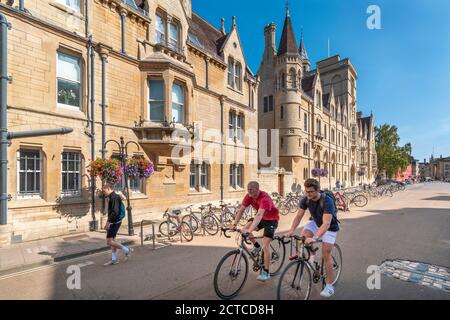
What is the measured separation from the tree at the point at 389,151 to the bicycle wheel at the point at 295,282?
61.5 metres

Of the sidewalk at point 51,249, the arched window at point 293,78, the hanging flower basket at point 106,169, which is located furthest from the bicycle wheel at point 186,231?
the arched window at point 293,78

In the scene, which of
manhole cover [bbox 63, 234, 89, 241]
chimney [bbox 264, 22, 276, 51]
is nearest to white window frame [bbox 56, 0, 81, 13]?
manhole cover [bbox 63, 234, 89, 241]

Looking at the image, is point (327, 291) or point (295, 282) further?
point (327, 291)

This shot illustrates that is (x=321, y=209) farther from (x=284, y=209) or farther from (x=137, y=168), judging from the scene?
(x=284, y=209)

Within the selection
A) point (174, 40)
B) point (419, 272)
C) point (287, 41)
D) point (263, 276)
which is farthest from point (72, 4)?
point (287, 41)

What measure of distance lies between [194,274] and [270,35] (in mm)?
31039

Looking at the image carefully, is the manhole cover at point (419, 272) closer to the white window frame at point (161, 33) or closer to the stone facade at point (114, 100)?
the stone facade at point (114, 100)

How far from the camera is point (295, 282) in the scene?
12.8ft

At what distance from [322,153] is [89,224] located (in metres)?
31.1

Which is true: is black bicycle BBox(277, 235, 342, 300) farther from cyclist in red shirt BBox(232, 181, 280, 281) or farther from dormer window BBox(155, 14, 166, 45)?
dormer window BBox(155, 14, 166, 45)

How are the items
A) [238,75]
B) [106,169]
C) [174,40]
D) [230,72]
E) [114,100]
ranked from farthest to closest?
[238,75], [230,72], [174,40], [114,100], [106,169]

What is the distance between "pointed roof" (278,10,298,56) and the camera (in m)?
26.7
